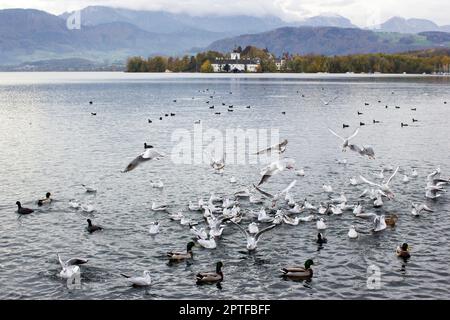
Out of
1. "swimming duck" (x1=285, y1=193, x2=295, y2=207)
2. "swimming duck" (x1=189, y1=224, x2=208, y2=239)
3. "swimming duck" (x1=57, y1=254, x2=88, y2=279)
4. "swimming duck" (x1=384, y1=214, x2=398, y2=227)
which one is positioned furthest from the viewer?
"swimming duck" (x1=285, y1=193, x2=295, y2=207)

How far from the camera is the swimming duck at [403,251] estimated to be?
73.3 feet

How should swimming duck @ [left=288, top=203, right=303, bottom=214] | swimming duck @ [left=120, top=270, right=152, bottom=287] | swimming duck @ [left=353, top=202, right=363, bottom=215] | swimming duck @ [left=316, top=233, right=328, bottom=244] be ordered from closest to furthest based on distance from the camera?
swimming duck @ [left=120, top=270, right=152, bottom=287]
swimming duck @ [left=316, top=233, right=328, bottom=244]
swimming duck @ [left=353, top=202, right=363, bottom=215]
swimming duck @ [left=288, top=203, right=303, bottom=214]

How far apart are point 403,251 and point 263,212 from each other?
24.8 feet

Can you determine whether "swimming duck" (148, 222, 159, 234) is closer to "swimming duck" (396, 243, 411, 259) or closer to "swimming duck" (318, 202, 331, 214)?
"swimming duck" (318, 202, 331, 214)

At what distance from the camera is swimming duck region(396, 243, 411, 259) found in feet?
73.3

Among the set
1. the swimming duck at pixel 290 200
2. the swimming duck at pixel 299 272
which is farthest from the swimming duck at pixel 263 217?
the swimming duck at pixel 299 272

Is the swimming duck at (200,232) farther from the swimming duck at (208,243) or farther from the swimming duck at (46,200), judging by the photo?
the swimming duck at (46,200)

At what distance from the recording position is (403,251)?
22.4m

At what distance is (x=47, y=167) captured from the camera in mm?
41969

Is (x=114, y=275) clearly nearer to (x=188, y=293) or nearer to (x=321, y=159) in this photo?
(x=188, y=293)

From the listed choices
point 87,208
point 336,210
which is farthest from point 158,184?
point 336,210

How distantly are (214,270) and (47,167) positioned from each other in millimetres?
24885

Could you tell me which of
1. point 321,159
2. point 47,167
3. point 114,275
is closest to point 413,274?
point 114,275

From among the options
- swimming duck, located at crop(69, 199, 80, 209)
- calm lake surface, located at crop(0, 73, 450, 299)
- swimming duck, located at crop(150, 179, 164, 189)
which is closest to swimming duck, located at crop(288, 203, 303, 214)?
calm lake surface, located at crop(0, 73, 450, 299)
